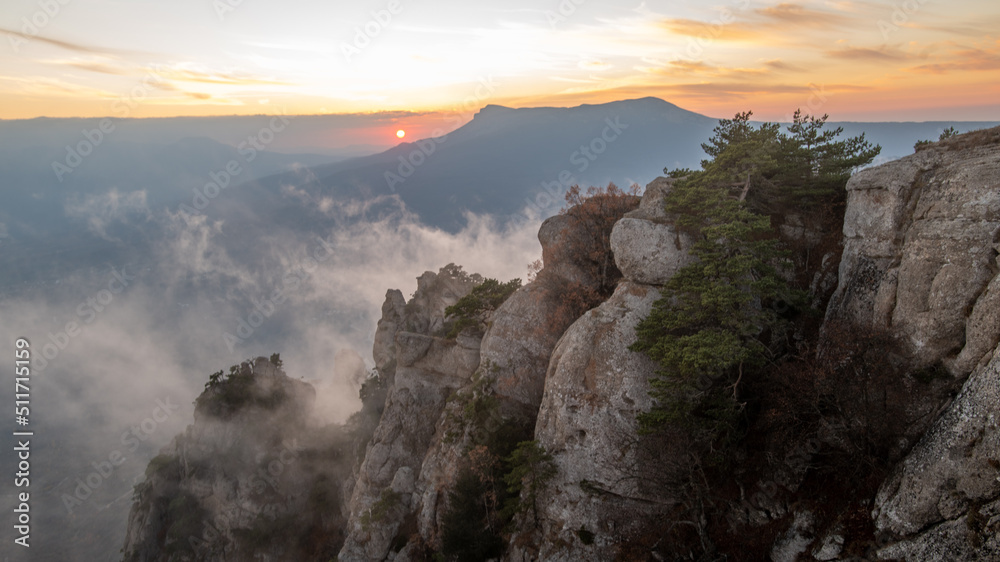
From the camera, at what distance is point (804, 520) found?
1778cm

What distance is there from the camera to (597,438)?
2448 centimetres

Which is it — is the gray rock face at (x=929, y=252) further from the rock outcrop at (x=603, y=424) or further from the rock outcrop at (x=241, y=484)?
the rock outcrop at (x=241, y=484)

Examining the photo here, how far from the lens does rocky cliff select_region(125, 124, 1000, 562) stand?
1541 centimetres

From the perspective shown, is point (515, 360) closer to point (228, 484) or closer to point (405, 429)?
point (405, 429)

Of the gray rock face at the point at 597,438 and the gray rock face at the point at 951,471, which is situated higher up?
the gray rock face at the point at 951,471

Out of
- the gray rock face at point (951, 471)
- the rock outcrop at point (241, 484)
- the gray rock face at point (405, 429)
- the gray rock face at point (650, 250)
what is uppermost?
the gray rock face at point (650, 250)

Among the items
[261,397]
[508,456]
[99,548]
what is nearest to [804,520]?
[508,456]

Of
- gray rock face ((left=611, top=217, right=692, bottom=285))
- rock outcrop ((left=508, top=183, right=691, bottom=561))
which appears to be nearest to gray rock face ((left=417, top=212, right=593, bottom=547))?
rock outcrop ((left=508, top=183, right=691, bottom=561))

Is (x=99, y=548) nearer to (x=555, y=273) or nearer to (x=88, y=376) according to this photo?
(x=555, y=273)

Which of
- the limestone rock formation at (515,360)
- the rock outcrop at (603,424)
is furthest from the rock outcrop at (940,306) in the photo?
the limestone rock formation at (515,360)

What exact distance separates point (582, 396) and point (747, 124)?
26540 mm

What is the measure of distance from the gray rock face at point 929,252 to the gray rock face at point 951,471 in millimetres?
2256

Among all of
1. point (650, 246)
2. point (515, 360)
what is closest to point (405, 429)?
point (515, 360)

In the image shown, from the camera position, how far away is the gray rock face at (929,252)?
54.9ft
